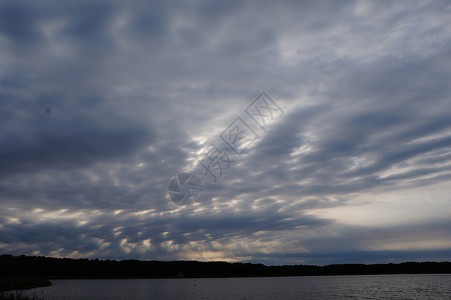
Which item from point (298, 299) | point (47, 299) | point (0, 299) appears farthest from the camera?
point (298, 299)

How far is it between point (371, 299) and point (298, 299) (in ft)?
71.7

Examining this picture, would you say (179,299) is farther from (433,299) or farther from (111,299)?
(433,299)

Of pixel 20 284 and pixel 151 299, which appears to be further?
pixel 20 284

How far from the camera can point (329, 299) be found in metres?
101

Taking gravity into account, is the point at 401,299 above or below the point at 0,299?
below

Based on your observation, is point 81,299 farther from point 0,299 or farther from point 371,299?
point 371,299

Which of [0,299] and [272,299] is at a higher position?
[0,299]

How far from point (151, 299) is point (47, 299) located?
27831 millimetres

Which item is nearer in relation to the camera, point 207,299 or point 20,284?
point 207,299

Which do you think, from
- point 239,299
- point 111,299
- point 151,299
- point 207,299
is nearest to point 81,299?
point 111,299

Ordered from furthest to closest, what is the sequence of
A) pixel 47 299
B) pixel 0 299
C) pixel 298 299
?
1. pixel 298 299
2. pixel 47 299
3. pixel 0 299

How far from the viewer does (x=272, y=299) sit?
9912cm

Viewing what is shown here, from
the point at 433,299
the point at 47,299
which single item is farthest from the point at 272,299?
the point at 47,299

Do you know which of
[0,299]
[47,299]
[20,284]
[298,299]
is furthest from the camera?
[20,284]
